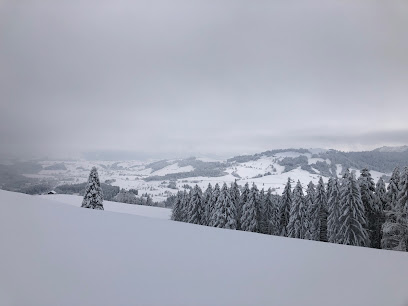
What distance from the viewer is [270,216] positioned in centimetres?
2544

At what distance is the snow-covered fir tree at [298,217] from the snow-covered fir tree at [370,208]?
16.0 feet

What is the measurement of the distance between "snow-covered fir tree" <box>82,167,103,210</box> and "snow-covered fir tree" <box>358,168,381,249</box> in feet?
61.9

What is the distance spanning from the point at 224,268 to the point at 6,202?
18.4 ft

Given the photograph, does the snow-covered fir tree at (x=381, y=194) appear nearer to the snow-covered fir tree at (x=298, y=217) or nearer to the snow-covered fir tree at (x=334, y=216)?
the snow-covered fir tree at (x=334, y=216)

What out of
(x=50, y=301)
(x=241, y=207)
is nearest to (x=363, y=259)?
(x=50, y=301)

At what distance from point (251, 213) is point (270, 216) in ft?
10.9

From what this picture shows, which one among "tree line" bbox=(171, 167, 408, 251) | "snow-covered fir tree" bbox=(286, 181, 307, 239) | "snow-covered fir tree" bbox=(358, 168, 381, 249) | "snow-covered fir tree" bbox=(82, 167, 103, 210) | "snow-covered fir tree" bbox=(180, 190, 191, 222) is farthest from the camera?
"snow-covered fir tree" bbox=(180, 190, 191, 222)

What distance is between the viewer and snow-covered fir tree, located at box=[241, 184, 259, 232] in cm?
2300

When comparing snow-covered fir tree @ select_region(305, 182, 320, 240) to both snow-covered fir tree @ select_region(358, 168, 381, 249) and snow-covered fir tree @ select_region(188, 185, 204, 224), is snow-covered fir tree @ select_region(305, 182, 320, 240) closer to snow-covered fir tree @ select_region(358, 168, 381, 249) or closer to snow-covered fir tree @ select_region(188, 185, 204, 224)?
snow-covered fir tree @ select_region(358, 168, 381, 249)

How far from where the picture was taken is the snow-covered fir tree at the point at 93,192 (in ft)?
65.3

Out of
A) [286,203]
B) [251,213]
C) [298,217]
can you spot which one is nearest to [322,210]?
[298,217]

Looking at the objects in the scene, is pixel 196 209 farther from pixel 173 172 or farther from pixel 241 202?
pixel 173 172

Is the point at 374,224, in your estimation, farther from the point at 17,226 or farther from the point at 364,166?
the point at 17,226

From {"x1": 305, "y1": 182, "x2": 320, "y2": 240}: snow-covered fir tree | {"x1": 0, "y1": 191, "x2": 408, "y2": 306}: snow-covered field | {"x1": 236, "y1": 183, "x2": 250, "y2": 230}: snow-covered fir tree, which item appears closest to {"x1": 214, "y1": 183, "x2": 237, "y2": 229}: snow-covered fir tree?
{"x1": 236, "y1": 183, "x2": 250, "y2": 230}: snow-covered fir tree
